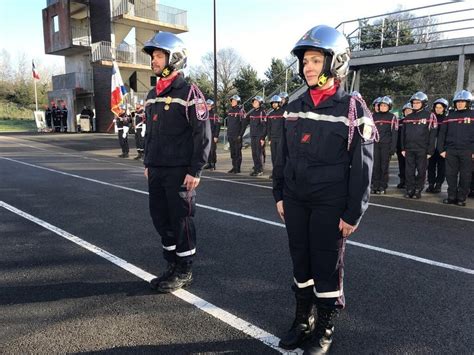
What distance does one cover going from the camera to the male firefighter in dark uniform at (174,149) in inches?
162

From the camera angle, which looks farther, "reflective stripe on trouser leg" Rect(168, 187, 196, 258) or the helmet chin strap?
"reflective stripe on trouser leg" Rect(168, 187, 196, 258)

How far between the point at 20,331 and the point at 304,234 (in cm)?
243

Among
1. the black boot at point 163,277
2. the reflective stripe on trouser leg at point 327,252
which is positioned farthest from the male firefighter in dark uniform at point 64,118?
the reflective stripe on trouser leg at point 327,252

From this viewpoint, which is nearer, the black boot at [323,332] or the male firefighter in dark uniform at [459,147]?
the black boot at [323,332]

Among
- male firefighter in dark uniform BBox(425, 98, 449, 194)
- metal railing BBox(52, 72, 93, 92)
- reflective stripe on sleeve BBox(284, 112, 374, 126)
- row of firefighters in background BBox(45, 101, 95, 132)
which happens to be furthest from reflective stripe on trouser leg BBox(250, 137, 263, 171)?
metal railing BBox(52, 72, 93, 92)

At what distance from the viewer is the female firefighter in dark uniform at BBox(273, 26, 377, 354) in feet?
9.66

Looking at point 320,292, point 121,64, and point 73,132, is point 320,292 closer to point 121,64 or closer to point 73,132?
point 121,64

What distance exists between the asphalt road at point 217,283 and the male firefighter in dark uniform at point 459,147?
0.59 meters

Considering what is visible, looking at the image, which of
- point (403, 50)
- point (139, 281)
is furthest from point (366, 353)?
point (403, 50)

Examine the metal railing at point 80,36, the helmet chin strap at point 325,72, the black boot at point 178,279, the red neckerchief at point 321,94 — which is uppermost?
the metal railing at point 80,36

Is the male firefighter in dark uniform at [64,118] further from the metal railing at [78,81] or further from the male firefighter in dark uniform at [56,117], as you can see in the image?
the metal railing at [78,81]

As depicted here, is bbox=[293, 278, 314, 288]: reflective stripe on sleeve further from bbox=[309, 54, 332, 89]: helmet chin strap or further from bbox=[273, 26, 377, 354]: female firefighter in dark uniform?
bbox=[309, 54, 332, 89]: helmet chin strap

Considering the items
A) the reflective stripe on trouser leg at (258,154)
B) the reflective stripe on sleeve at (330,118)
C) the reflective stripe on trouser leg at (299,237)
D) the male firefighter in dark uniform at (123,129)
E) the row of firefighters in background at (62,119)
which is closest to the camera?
the reflective stripe on sleeve at (330,118)

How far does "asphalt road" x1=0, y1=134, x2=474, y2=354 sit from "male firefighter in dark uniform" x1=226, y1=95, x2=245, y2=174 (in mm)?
5051
